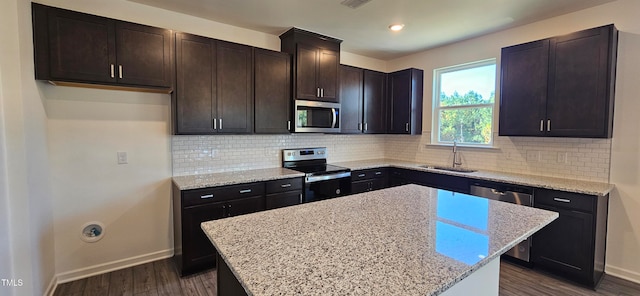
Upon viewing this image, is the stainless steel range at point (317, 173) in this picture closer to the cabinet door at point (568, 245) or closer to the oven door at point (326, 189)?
the oven door at point (326, 189)

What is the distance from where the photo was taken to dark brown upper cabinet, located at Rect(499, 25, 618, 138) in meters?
2.61

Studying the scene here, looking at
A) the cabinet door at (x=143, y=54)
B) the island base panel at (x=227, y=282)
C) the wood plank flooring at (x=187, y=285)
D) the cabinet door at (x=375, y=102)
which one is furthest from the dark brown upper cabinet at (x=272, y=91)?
the island base panel at (x=227, y=282)

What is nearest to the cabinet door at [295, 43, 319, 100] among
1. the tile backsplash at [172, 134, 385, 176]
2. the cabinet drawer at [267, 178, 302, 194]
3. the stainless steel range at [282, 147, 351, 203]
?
the tile backsplash at [172, 134, 385, 176]

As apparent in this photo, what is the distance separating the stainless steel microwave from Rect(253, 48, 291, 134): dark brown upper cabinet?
0.45 ft

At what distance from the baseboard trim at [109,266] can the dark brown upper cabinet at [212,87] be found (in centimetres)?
138

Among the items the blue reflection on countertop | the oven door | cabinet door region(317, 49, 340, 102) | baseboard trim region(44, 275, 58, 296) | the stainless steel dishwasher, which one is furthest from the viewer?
cabinet door region(317, 49, 340, 102)

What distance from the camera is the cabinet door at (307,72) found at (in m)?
3.53

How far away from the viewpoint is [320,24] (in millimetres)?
3322

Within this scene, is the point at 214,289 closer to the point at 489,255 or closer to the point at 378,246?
the point at 378,246

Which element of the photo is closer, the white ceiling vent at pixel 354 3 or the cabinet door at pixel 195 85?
the white ceiling vent at pixel 354 3

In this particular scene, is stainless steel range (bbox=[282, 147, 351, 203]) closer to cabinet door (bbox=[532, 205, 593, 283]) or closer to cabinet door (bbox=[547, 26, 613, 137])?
cabinet door (bbox=[532, 205, 593, 283])

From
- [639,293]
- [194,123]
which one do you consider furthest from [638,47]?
[194,123]

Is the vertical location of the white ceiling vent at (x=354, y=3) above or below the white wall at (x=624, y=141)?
above

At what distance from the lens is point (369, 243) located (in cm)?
126
